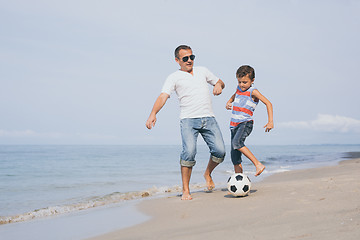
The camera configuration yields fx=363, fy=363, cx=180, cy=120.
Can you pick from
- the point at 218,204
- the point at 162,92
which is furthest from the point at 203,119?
the point at 218,204

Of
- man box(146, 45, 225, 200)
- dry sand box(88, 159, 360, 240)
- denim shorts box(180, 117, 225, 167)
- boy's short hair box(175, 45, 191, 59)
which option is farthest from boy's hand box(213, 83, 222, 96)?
dry sand box(88, 159, 360, 240)

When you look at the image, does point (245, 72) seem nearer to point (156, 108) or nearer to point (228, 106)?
point (228, 106)

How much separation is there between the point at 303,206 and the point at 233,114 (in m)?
1.99

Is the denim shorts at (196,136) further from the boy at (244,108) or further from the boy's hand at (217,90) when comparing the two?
the boy's hand at (217,90)

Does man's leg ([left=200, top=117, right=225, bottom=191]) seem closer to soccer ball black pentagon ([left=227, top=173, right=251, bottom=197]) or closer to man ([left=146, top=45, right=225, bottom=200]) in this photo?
man ([left=146, top=45, right=225, bottom=200])

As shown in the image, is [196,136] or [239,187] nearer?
[239,187]

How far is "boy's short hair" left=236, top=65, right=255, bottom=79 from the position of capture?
521 cm

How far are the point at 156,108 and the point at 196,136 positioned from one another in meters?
0.72

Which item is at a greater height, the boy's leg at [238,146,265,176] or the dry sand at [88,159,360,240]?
the boy's leg at [238,146,265,176]

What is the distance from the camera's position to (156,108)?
5164 millimetres

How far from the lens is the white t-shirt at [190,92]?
528 cm

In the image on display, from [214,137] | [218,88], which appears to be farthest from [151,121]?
[218,88]

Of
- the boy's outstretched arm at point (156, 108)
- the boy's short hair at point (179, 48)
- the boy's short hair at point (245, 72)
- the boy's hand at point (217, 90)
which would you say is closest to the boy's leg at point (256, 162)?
the boy's hand at point (217, 90)

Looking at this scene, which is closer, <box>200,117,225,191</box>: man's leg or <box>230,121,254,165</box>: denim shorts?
<box>230,121,254,165</box>: denim shorts
